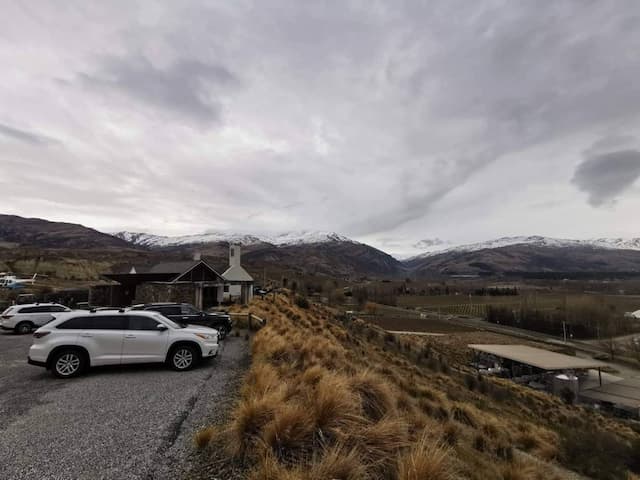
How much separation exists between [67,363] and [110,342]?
3.66ft

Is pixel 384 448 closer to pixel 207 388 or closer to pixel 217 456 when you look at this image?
pixel 217 456

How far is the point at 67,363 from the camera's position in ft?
29.6

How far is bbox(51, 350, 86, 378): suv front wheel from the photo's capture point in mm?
8945

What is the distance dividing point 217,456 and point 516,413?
20.1 meters

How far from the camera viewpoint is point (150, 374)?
9359 millimetres

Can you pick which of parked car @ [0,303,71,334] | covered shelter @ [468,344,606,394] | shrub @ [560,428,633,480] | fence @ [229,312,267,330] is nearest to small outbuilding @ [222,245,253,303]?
fence @ [229,312,267,330]

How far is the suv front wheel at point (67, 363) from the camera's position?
352 inches

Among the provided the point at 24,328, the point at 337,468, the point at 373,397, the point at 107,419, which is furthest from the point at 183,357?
the point at 24,328

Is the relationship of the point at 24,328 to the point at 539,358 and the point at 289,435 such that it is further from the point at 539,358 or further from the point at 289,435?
the point at 539,358

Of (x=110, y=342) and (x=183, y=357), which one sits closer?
(x=110, y=342)

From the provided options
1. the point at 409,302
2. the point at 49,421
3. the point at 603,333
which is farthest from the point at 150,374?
the point at 409,302

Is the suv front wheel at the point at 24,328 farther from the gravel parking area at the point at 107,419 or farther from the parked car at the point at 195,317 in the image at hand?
the gravel parking area at the point at 107,419

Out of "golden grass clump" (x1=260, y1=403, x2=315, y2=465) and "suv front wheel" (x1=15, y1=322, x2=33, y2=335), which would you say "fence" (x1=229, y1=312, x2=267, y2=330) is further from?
"golden grass clump" (x1=260, y1=403, x2=315, y2=465)

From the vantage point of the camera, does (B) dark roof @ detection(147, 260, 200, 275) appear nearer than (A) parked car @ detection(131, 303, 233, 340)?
No
